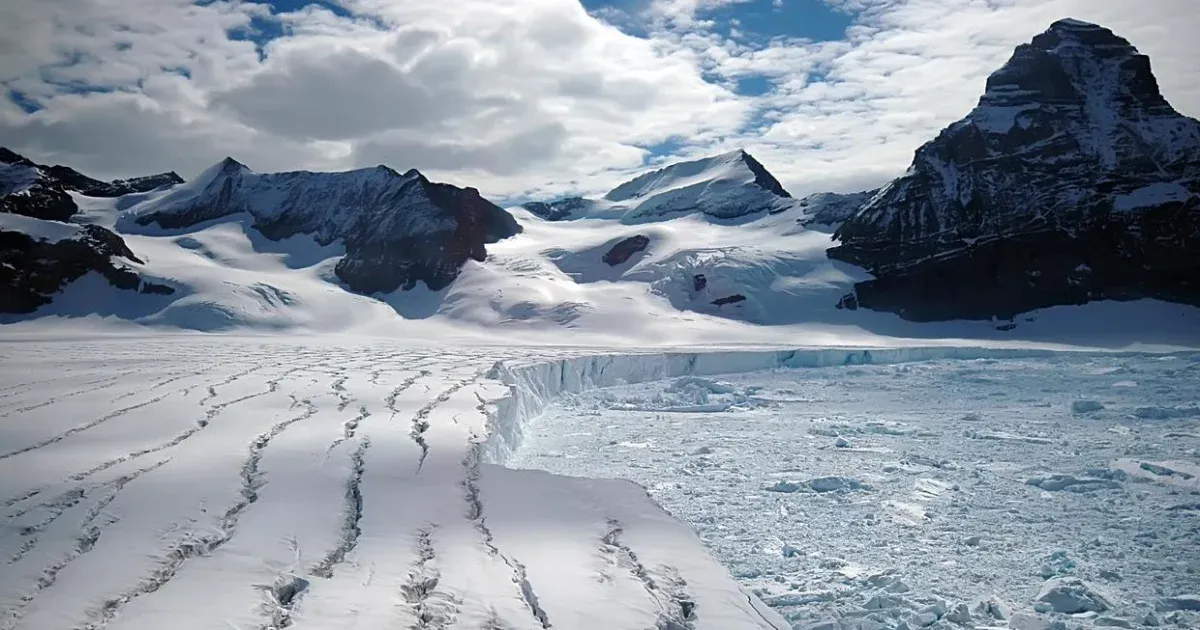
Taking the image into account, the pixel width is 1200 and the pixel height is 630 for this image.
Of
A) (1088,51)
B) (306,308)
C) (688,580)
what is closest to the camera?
(688,580)

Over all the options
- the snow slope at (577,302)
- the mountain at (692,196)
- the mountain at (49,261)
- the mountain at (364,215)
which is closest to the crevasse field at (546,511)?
the snow slope at (577,302)

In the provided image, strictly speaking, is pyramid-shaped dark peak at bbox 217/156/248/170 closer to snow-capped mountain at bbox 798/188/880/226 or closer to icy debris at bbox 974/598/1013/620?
snow-capped mountain at bbox 798/188/880/226

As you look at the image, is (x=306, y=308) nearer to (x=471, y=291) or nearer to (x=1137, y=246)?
(x=471, y=291)

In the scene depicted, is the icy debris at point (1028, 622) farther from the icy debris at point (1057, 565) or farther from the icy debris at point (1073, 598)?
the icy debris at point (1057, 565)

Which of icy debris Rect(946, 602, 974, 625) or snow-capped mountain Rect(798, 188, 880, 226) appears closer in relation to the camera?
icy debris Rect(946, 602, 974, 625)

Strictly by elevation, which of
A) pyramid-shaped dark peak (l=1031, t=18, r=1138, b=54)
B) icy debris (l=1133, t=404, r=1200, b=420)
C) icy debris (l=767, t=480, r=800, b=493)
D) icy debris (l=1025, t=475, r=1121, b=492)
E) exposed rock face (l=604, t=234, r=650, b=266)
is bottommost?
icy debris (l=767, t=480, r=800, b=493)

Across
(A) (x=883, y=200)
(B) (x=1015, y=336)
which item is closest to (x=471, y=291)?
(A) (x=883, y=200)

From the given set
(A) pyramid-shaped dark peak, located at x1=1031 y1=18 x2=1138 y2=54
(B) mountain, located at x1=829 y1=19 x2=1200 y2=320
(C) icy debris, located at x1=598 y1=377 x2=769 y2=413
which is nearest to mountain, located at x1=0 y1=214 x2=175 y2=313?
(C) icy debris, located at x1=598 y1=377 x2=769 y2=413
